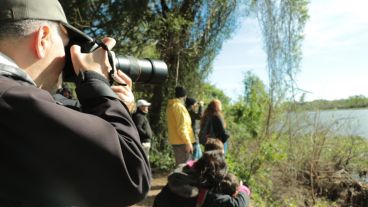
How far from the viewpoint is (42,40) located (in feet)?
3.08

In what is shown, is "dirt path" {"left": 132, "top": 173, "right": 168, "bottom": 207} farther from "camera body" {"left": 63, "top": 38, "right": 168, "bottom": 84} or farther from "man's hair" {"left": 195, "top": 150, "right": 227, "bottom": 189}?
"camera body" {"left": 63, "top": 38, "right": 168, "bottom": 84}

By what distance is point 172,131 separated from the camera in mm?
5488

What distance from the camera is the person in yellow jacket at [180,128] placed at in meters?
5.37

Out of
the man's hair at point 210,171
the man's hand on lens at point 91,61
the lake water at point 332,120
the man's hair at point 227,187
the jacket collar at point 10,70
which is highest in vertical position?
the man's hand on lens at point 91,61

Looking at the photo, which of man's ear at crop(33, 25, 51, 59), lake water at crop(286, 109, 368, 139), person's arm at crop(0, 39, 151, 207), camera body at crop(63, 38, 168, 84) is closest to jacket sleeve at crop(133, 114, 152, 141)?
lake water at crop(286, 109, 368, 139)

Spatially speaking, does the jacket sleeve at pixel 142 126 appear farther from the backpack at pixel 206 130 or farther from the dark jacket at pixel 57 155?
the dark jacket at pixel 57 155

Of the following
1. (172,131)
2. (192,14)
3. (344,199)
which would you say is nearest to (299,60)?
(192,14)

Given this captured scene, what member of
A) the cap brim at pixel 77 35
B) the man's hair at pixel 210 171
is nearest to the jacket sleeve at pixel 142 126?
the man's hair at pixel 210 171

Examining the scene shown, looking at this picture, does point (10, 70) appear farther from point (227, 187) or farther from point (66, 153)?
point (227, 187)

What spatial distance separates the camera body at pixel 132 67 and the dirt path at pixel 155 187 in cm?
380

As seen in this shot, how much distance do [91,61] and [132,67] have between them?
0.43 metres

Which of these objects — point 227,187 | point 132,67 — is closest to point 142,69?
point 132,67

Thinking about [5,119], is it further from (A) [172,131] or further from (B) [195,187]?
(A) [172,131]

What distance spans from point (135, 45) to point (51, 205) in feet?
18.8
